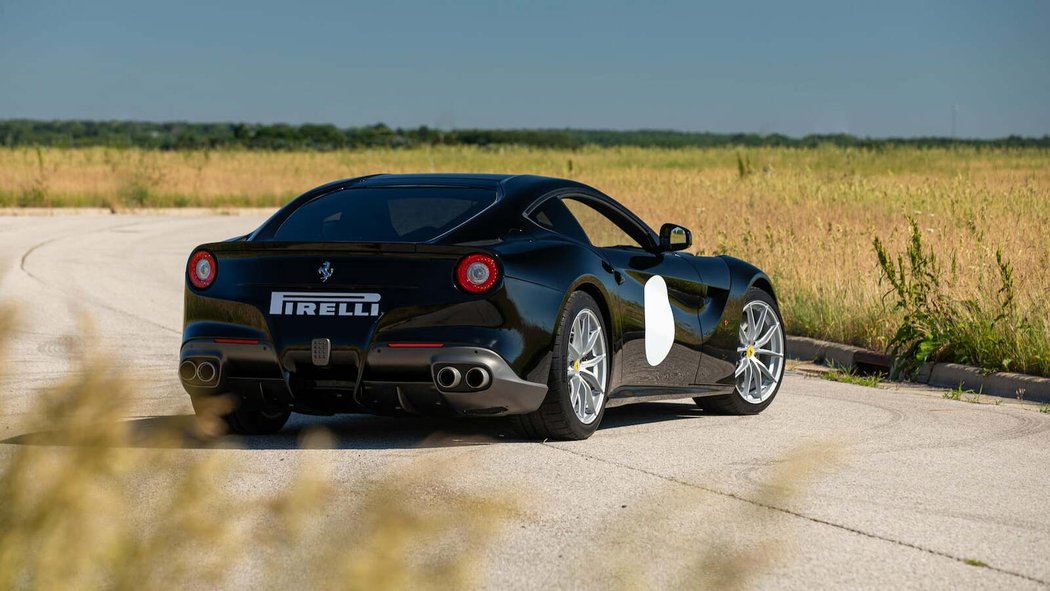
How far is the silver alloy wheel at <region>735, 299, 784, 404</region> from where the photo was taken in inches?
375

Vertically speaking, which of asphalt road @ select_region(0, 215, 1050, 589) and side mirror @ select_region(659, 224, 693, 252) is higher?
side mirror @ select_region(659, 224, 693, 252)

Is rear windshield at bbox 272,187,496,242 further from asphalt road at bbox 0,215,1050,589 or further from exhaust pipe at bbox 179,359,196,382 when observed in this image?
asphalt road at bbox 0,215,1050,589

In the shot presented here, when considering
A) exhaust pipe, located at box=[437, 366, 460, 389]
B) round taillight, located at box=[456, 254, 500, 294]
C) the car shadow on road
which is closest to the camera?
exhaust pipe, located at box=[437, 366, 460, 389]

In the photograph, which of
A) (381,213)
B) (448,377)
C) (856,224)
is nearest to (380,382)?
(448,377)

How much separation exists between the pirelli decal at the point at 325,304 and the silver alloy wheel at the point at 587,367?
1074 mm

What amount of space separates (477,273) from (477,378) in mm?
505

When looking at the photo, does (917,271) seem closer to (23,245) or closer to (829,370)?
(829,370)

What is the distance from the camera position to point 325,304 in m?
7.32

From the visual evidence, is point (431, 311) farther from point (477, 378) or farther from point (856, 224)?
point (856, 224)

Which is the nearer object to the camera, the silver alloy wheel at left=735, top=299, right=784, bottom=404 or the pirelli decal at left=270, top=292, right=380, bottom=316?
the pirelli decal at left=270, top=292, right=380, bottom=316

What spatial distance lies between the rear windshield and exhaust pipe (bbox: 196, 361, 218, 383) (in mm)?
811

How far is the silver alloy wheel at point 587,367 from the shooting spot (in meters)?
7.81

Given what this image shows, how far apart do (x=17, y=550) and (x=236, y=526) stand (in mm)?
3068

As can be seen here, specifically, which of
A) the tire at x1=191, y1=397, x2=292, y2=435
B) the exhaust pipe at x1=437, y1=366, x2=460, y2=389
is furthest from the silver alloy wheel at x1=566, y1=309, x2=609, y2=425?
the tire at x1=191, y1=397, x2=292, y2=435
